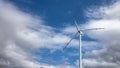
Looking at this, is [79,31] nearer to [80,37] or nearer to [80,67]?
[80,37]

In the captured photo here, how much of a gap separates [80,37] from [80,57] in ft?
39.5

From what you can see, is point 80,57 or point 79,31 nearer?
point 80,57

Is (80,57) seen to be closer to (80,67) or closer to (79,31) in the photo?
(80,67)

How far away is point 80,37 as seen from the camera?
129250 mm

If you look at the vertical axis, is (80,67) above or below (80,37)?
below

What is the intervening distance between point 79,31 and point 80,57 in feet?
58.2

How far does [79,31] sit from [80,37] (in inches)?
230

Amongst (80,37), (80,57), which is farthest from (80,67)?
(80,37)

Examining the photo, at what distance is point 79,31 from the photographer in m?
134

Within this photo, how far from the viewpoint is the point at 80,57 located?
396 feet

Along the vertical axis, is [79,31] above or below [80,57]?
above

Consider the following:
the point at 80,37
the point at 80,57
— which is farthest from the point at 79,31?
the point at 80,57

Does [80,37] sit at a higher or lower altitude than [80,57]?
higher

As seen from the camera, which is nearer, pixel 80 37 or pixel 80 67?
pixel 80 67
